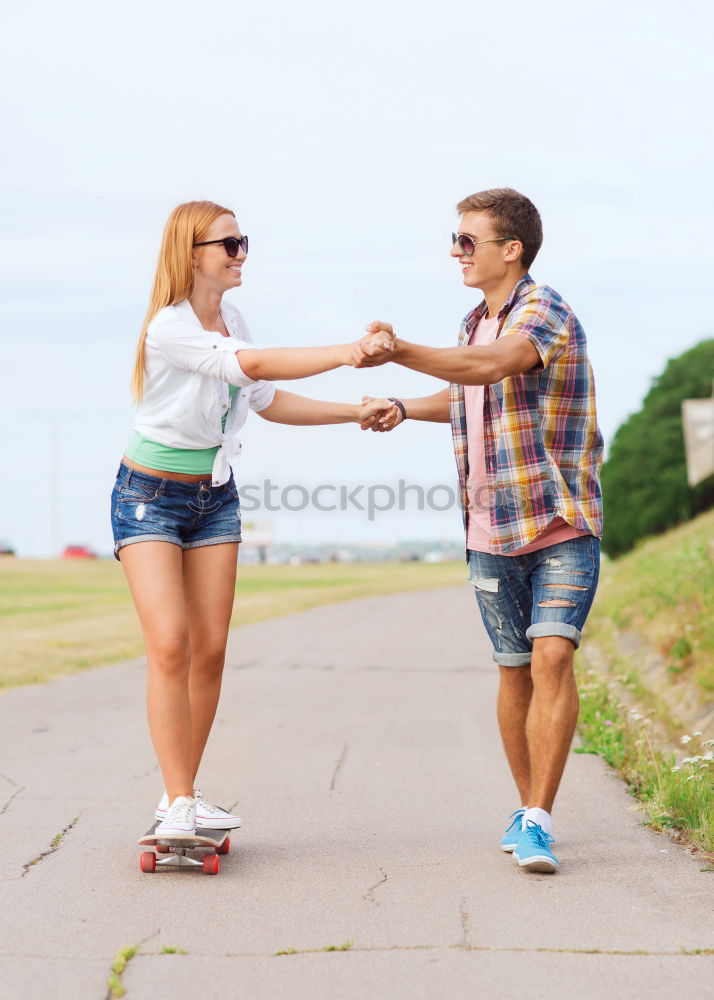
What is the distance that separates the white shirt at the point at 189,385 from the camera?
14.7 ft

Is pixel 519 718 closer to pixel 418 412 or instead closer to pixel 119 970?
pixel 418 412

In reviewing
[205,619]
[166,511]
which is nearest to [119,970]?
[205,619]

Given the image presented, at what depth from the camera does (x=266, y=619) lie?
20047mm

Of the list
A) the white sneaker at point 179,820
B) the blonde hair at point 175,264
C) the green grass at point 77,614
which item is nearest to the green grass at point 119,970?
the white sneaker at point 179,820

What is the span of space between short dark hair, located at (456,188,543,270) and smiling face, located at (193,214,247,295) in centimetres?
94

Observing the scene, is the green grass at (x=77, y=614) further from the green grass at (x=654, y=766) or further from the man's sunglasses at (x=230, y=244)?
the man's sunglasses at (x=230, y=244)

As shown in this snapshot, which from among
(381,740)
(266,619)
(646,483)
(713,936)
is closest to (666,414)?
(646,483)

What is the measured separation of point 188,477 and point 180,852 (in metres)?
1.37

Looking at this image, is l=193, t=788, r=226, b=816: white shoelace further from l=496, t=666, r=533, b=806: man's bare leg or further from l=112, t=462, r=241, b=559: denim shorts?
l=496, t=666, r=533, b=806: man's bare leg

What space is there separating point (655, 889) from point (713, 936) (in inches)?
20.9

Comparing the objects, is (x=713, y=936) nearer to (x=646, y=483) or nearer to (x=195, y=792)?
(x=195, y=792)

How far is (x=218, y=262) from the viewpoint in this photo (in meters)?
4.73

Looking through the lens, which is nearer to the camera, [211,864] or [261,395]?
[211,864]

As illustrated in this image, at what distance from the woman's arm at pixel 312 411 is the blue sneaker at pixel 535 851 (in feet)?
6.06
